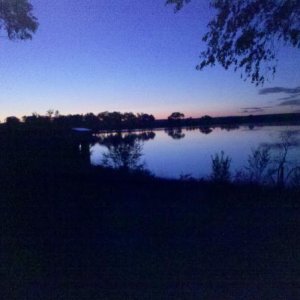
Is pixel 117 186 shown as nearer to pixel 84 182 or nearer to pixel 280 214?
pixel 84 182

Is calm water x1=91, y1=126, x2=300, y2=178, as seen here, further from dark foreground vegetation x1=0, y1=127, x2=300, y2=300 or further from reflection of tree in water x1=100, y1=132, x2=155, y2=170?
dark foreground vegetation x1=0, y1=127, x2=300, y2=300

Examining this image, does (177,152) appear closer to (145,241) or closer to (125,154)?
(125,154)

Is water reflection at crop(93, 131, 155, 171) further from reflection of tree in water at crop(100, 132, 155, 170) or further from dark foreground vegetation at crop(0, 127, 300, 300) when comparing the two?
dark foreground vegetation at crop(0, 127, 300, 300)

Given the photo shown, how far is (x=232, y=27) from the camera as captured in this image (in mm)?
9562

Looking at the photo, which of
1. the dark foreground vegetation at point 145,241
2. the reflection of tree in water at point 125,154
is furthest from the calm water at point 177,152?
the dark foreground vegetation at point 145,241

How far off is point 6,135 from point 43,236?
358 inches

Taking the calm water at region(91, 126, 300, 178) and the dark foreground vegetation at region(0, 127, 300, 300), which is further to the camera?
the calm water at region(91, 126, 300, 178)

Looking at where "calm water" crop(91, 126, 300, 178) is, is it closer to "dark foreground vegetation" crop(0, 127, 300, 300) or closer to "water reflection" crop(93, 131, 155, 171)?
"water reflection" crop(93, 131, 155, 171)

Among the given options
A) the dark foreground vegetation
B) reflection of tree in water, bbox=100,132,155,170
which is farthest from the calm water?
the dark foreground vegetation

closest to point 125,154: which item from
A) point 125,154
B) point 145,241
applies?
point 125,154

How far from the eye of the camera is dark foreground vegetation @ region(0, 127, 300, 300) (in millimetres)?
4812

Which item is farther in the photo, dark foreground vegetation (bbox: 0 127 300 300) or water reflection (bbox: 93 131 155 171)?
water reflection (bbox: 93 131 155 171)

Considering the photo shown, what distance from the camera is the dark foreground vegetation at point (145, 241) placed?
15.8 feet

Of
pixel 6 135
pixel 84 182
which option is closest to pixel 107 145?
pixel 6 135
